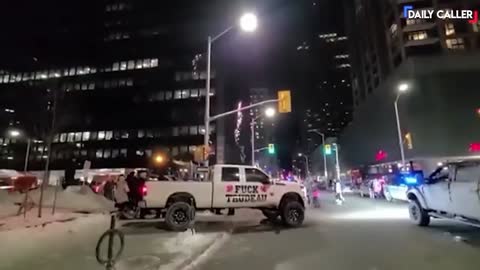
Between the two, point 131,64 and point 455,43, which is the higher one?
point 455,43

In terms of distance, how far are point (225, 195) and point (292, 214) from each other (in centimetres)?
276

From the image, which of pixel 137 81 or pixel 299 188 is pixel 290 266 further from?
A: pixel 137 81

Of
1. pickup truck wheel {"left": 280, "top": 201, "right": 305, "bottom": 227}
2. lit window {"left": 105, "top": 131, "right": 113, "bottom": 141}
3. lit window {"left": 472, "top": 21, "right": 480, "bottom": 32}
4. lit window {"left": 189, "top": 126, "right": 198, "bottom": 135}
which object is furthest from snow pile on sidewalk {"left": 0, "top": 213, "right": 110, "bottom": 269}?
lit window {"left": 472, "top": 21, "right": 480, "bottom": 32}

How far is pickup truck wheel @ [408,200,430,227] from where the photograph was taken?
12.5 metres

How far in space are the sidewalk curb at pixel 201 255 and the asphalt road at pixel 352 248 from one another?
0.17 metres

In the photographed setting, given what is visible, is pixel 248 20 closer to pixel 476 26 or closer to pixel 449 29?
pixel 449 29

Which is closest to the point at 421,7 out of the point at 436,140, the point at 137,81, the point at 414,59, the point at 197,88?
the point at 414,59

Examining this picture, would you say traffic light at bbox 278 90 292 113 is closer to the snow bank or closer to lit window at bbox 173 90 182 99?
the snow bank

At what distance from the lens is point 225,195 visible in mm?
13211

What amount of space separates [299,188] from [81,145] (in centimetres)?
5525

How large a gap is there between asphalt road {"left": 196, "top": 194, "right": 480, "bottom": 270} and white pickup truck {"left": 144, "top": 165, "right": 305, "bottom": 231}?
3.10 feet

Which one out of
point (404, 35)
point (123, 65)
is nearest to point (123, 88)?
point (123, 65)

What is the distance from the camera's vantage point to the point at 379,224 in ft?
44.0

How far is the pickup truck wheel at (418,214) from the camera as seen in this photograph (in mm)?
12500
